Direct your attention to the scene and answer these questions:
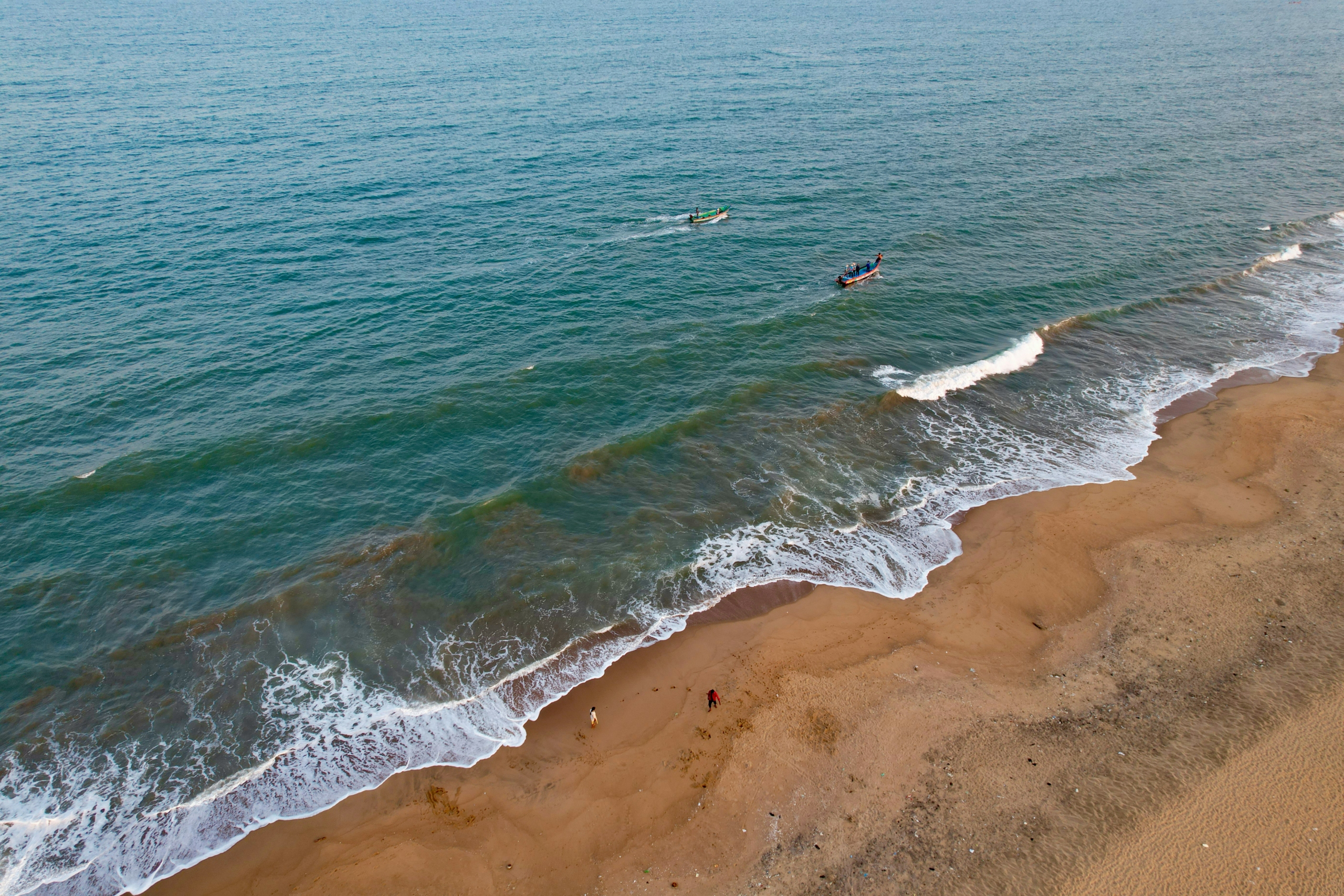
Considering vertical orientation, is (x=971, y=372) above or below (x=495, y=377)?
above

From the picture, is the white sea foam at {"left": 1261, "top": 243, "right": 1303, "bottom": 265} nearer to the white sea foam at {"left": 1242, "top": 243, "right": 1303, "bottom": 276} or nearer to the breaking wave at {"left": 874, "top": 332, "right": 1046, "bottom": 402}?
the white sea foam at {"left": 1242, "top": 243, "right": 1303, "bottom": 276}

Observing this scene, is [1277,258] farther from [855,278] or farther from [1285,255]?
[855,278]

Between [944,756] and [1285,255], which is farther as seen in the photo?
[1285,255]

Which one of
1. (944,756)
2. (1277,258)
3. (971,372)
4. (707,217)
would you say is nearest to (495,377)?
(707,217)

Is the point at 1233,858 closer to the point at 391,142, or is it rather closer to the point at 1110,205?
the point at 1110,205

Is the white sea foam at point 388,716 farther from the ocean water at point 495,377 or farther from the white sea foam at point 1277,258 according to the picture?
the white sea foam at point 1277,258

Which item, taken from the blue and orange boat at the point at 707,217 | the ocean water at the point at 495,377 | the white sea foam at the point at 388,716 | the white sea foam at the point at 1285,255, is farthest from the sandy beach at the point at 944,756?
the blue and orange boat at the point at 707,217

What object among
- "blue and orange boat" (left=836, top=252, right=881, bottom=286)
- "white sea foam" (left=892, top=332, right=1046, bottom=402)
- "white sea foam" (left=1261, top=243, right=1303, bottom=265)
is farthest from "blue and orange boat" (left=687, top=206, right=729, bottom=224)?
"white sea foam" (left=1261, top=243, right=1303, bottom=265)
